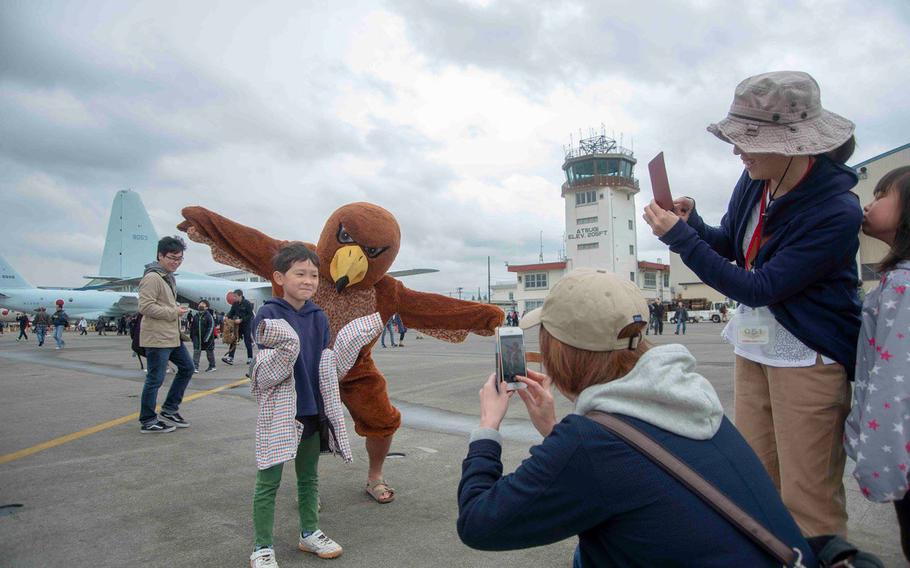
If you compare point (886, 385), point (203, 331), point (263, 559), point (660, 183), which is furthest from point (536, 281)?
point (886, 385)

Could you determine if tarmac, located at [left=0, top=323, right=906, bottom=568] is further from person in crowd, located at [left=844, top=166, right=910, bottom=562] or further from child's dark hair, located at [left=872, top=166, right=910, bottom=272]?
child's dark hair, located at [left=872, top=166, right=910, bottom=272]

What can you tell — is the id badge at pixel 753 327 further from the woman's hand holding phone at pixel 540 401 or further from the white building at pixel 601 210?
the white building at pixel 601 210

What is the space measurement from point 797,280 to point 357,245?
2.29 meters

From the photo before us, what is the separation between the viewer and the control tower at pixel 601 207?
51469mm

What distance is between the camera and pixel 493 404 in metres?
1.41

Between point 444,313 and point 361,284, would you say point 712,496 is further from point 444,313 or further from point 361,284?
point 444,313

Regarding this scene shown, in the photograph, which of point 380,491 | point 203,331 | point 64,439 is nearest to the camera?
point 380,491

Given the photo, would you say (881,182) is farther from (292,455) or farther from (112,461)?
(112,461)

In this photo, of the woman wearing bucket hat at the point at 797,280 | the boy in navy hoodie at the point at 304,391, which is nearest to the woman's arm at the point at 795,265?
the woman wearing bucket hat at the point at 797,280

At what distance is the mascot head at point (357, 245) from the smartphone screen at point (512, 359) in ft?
5.85

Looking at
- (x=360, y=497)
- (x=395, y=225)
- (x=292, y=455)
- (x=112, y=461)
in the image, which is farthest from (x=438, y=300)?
(x=112, y=461)

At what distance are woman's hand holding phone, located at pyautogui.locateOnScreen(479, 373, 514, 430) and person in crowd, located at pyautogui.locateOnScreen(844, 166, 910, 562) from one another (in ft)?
3.56

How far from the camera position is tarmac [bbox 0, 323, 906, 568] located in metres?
2.38

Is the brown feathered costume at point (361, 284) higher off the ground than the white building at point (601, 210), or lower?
lower
